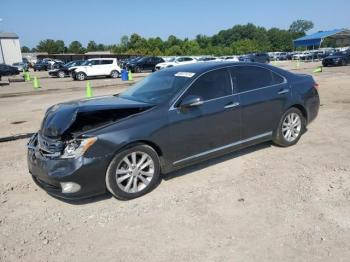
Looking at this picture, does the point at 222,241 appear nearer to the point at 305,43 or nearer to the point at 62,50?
the point at 305,43

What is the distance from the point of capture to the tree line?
88131mm

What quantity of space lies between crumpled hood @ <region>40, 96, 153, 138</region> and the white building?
93.2 m

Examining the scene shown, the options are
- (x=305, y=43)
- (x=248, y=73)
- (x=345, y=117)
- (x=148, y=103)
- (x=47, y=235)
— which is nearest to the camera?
(x=47, y=235)

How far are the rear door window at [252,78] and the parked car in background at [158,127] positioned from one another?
17 mm

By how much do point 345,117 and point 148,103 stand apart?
231 inches

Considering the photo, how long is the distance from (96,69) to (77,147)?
26.4 m

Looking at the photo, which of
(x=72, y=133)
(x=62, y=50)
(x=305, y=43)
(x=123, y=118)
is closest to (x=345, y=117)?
(x=123, y=118)

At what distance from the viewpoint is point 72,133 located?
436 cm

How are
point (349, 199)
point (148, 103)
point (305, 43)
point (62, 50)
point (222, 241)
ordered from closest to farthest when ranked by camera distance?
point (222, 241), point (349, 199), point (148, 103), point (305, 43), point (62, 50)

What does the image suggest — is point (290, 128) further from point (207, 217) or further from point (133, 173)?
point (133, 173)

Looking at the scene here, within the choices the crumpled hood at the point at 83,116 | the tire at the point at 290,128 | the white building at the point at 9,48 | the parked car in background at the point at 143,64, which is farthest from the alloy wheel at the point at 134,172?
the white building at the point at 9,48

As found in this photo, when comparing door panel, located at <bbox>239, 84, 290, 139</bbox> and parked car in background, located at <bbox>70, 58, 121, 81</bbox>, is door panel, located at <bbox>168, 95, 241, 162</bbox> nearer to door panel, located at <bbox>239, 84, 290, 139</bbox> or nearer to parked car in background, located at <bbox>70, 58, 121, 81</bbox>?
door panel, located at <bbox>239, 84, 290, 139</bbox>

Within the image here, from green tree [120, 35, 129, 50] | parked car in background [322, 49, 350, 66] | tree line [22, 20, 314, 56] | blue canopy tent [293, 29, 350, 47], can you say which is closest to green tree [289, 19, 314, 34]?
tree line [22, 20, 314, 56]

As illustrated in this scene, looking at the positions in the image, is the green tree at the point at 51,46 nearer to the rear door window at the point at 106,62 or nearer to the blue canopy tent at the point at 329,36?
the blue canopy tent at the point at 329,36
